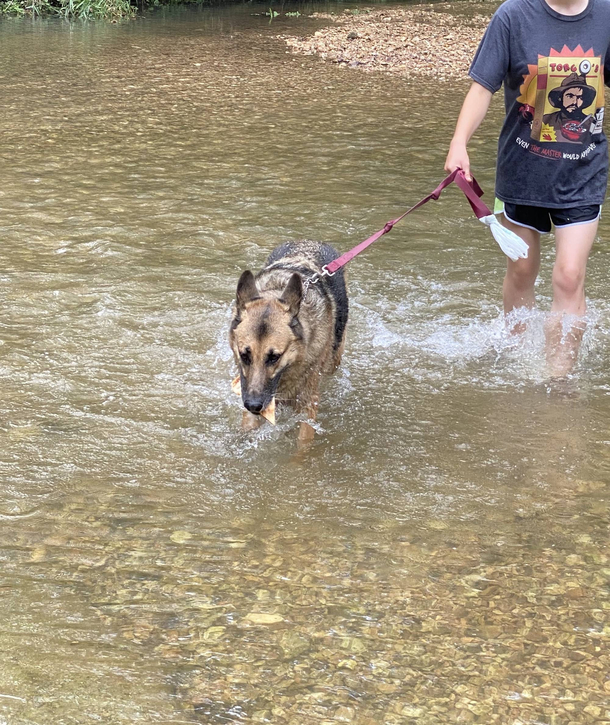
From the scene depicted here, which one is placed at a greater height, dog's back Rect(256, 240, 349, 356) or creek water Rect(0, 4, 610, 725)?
dog's back Rect(256, 240, 349, 356)

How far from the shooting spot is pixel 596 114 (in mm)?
5516

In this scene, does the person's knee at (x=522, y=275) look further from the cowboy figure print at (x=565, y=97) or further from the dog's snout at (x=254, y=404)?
the dog's snout at (x=254, y=404)

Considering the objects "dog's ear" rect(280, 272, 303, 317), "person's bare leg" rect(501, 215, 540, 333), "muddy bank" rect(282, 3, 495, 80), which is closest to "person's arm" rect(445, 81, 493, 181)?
"person's bare leg" rect(501, 215, 540, 333)

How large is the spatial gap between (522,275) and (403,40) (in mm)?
18279

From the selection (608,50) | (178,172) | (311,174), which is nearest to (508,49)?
(608,50)

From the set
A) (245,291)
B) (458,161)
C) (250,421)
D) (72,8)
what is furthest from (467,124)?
(72,8)

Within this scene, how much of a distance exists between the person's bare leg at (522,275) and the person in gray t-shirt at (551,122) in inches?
0.6

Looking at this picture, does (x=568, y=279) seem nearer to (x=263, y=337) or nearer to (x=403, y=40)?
Answer: (x=263, y=337)

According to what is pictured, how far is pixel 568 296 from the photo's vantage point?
233 inches

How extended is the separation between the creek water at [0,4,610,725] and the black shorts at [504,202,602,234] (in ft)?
3.44

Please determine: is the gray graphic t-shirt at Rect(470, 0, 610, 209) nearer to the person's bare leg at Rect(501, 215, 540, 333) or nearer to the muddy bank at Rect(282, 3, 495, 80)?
the person's bare leg at Rect(501, 215, 540, 333)

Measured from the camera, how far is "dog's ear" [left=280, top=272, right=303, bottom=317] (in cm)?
530

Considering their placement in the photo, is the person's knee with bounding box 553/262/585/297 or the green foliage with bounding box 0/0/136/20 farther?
the green foliage with bounding box 0/0/136/20

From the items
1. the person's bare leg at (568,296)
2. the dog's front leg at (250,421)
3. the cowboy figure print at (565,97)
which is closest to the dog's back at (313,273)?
the dog's front leg at (250,421)
